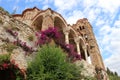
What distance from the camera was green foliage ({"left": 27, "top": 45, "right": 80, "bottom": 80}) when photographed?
921cm

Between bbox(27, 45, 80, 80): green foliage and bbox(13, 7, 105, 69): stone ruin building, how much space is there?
25.1 feet

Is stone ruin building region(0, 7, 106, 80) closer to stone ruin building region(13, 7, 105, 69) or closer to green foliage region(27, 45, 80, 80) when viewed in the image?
stone ruin building region(13, 7, 105, 69)

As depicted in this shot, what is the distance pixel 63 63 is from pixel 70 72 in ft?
2.09

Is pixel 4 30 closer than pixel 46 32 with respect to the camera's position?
Yes

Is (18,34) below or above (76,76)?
above

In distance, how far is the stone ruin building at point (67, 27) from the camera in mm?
19364

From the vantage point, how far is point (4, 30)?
34.2ft

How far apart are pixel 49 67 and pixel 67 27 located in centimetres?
1267

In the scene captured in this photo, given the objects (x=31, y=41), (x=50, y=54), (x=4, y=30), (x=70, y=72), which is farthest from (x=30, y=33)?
(x=70, y=72)

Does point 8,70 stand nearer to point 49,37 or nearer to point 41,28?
point 49,37

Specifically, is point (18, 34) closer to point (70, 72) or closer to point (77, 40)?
point (70, 72)

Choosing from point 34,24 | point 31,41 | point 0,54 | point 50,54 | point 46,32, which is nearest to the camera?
point 0,54

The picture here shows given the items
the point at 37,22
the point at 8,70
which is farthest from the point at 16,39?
the point at 37,22

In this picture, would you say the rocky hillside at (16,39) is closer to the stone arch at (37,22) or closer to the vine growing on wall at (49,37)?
the vine growing on wall at (49,37)
